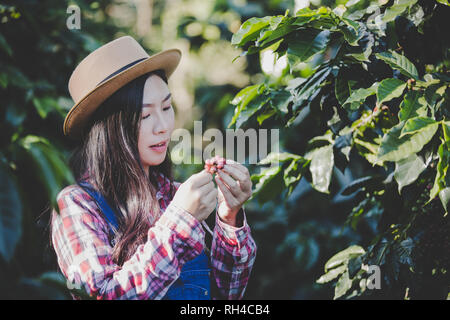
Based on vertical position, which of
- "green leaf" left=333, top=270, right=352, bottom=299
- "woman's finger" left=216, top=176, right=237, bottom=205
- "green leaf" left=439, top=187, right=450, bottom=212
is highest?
"woman's finger" left=216, top=176, right=237, bottom=205

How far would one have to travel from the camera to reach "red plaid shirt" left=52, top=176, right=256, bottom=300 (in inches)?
48.4

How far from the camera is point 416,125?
3.83 ft

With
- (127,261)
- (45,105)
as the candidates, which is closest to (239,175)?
(127,261)

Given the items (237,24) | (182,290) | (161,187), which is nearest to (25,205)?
(182,290)

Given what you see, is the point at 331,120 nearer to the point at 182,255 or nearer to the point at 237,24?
the point at 182,255

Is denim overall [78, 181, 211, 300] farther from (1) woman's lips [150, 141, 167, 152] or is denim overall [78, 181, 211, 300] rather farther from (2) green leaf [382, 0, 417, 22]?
(2) green leaf [382, 0, 417, 22]

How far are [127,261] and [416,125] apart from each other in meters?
0.81

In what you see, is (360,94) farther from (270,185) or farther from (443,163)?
(270,185)

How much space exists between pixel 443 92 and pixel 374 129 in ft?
1.23

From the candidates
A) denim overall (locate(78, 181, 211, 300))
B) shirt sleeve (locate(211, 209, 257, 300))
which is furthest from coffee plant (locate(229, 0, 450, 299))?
denim overall (locate(78, 181, 211, 300))

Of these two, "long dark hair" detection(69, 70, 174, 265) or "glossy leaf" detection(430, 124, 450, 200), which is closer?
"glossy leaf" detection(430, 124, 450, 200)

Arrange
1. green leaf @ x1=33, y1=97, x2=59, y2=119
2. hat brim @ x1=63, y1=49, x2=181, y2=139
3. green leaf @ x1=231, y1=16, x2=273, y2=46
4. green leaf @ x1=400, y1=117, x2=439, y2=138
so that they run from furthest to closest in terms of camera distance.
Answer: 1. green leaf @ x1=33, y1=97, x2=59, y2=119
2. hat brim @ x1=63, y1=49, x2=181, y2=139
3. green leaf @ x1=231, y1=16, x2=273, y2=46
4. green leaf @ x1=400, y1=117, x2=439, y2=138

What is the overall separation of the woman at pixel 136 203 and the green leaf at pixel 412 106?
1.55 ft
